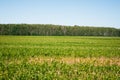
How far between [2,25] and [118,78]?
→ 116 meters

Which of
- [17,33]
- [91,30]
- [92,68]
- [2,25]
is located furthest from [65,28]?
[92,68]

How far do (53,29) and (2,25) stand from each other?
32.1m

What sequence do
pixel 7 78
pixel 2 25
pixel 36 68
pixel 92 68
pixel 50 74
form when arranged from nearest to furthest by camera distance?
pixel 7 78 < pixel 50 74 < pixel 36 68 < pixel 92 68 < pixel 2 25

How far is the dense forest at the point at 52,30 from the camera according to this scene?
119 m

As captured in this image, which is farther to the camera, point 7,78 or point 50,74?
point 50,74

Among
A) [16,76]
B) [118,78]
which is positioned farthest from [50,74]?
[118,78]

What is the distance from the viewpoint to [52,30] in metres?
132

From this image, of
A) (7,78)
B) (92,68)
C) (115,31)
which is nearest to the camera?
Result: (7,78)

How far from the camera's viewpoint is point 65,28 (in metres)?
133

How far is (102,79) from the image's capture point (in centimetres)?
955

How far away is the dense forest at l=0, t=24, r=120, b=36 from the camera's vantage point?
390 feet

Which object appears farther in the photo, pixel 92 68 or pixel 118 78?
pixel 92 68

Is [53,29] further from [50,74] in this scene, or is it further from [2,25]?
[50,74]

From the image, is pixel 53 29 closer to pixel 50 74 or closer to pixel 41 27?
pixel 41 27
